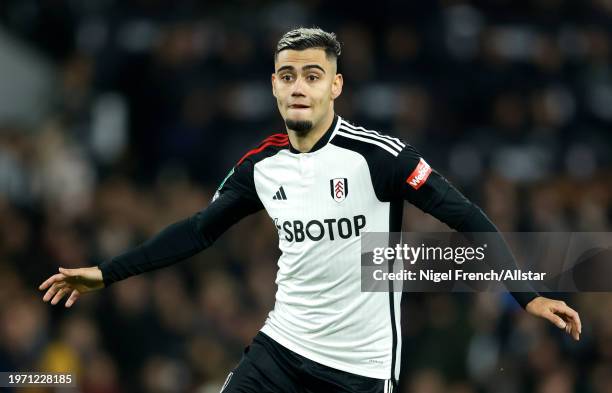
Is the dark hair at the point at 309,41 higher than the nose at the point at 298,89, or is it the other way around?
the dark hair at the point at 309,41

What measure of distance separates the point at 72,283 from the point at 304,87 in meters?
1.51

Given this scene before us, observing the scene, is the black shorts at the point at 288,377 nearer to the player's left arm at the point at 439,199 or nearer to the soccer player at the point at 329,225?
the soccer player at the point at 329,225

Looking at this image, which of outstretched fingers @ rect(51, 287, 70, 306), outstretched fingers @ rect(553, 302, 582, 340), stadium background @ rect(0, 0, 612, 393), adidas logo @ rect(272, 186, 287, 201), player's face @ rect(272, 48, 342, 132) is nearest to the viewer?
outstretched fingers @ rect(553, 302, 582, 340)

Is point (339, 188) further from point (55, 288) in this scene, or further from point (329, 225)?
point (55, 288)

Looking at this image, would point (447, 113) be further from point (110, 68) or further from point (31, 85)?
point (31, 85)

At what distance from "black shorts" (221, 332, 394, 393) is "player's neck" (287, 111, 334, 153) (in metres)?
0.92

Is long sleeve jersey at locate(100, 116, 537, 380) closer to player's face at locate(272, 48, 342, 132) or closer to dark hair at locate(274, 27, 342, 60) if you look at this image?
player's face at locate(272, 48, 342, 132)

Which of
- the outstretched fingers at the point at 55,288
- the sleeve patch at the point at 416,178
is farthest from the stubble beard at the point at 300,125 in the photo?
the outstretched fingers at the point at 55,288

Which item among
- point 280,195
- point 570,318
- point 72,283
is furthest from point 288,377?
point 570,318

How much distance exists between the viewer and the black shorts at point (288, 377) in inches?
205

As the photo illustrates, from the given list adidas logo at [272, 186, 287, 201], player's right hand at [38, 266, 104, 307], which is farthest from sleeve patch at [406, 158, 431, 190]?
player's right hand at [38, 266, 104, 307]

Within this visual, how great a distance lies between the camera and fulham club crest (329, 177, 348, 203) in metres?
5.26

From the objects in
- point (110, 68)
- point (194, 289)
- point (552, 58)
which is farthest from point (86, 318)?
point (552, 58)

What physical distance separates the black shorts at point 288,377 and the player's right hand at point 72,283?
2.83ft
